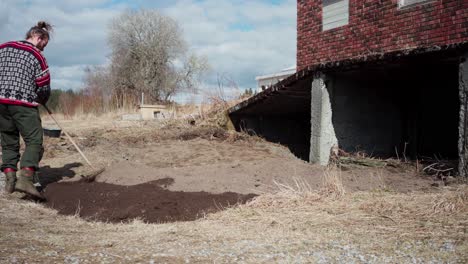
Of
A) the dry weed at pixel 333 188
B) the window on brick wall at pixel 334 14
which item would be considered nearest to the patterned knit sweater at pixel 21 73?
the dry weed at pixel 333 188

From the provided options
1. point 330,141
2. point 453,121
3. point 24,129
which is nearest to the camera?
point 24,129

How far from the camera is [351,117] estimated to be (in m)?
9.26

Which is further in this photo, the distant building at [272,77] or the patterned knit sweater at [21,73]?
the distant building at [272,77]

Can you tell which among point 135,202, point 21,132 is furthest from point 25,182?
point 135,202

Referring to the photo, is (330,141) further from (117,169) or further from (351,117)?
(117,169)

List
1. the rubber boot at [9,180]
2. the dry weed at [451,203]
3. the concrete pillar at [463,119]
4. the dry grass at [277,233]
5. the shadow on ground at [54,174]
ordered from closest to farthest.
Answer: the dry grass at [277,233], the dry weed at [451,203], the rubber boot at [9,180], the concrete pillar at [463,119], the shadow on ground at [54,174]

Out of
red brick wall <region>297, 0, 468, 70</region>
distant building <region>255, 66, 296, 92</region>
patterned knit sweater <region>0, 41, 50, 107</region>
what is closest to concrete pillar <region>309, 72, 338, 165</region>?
red brick wall <region>297, 0, 468, 70</region>

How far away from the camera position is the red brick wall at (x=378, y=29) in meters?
8.85

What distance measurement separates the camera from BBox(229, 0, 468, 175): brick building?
28.0 ft

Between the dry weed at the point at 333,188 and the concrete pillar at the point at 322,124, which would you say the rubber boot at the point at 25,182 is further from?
the concrete pillar at the point at 322,124

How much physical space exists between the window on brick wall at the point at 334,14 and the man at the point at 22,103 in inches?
300

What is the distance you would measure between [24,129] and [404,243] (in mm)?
4455

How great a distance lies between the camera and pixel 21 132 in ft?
18.4

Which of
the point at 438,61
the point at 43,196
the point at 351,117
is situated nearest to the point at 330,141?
the point at 351,117
